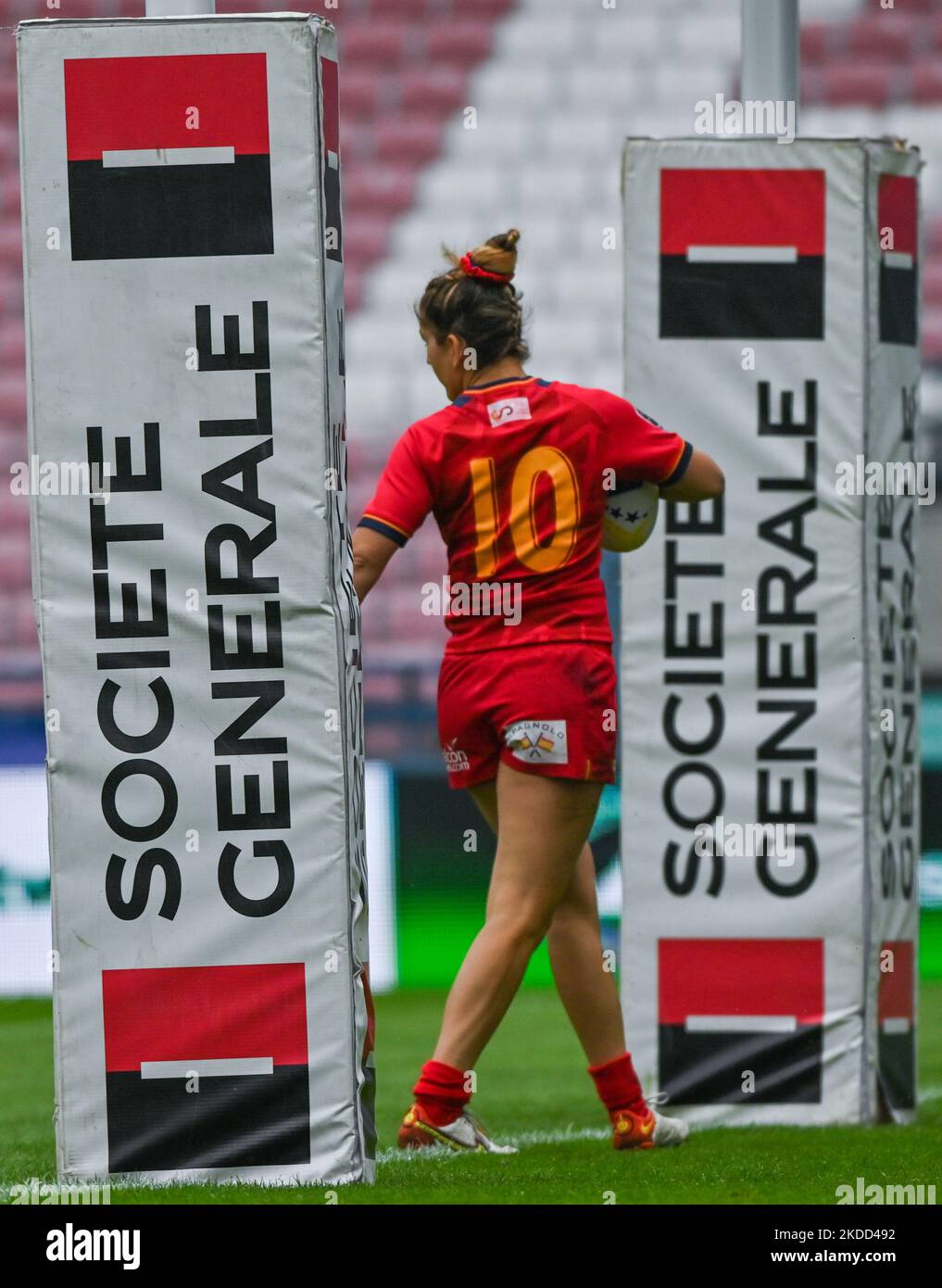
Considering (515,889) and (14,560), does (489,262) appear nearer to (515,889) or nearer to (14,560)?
(515,889)

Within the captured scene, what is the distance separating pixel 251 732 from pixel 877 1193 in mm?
1266

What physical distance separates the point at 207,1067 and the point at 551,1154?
834mm

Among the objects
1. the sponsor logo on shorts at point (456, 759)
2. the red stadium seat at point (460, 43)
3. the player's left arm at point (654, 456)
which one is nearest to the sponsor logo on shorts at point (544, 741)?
the sponsor logo on shorts at point (456, 759)

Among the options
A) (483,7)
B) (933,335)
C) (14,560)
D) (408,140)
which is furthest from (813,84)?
(14,560)

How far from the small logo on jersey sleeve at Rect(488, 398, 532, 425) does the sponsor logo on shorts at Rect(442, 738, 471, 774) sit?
60cm

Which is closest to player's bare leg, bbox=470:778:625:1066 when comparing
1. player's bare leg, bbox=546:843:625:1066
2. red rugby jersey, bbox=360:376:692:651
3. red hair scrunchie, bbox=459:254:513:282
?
player's bare leg, bbox=546:843:625:1066

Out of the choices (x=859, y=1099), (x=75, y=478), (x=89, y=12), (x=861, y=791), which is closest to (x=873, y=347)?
(x=861, y=791)

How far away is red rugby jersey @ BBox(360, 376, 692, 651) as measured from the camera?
3.73m

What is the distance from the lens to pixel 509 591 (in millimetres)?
3740

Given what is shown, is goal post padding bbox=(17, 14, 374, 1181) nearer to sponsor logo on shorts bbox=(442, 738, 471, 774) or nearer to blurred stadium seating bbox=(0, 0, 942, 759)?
sponsor logo on shorts bbox=(442, 738, 471, 774)

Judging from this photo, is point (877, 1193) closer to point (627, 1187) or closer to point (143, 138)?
point (627, 1187)

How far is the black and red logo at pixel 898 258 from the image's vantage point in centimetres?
471

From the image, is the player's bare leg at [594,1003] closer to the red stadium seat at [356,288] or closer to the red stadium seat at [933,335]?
the red stadium seat at [933,335]

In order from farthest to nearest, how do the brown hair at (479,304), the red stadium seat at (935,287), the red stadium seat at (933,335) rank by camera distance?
the red stadium seat at (935,287) < the red stadium seat at (933,335) < the brown hair at (479,304)
